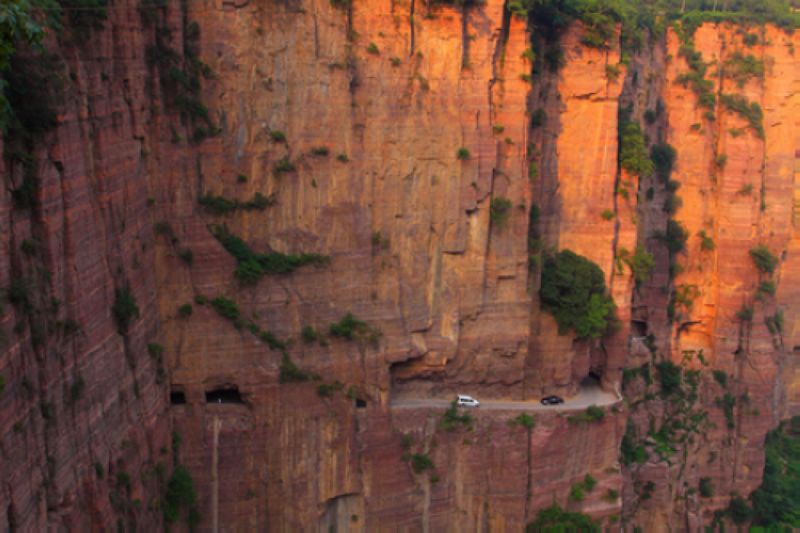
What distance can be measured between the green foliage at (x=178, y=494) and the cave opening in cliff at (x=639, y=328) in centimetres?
2205

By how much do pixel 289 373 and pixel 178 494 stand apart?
4.82 meters

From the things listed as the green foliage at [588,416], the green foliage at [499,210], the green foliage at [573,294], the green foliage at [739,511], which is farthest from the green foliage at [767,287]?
the green foliage at [499,210]

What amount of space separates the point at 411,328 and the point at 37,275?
1436 cm

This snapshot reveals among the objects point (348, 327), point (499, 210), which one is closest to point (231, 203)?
point (348, 327)

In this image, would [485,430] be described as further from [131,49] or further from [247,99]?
[131,49]

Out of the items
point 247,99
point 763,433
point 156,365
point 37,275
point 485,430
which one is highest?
point 247,99

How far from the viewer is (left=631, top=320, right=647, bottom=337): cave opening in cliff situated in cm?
3975

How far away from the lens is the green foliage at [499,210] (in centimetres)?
3116

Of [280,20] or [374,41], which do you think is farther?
[374,41]

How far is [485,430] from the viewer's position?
30.6m

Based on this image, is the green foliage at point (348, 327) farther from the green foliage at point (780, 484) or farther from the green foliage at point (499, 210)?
the green foliage at point (780, 484)

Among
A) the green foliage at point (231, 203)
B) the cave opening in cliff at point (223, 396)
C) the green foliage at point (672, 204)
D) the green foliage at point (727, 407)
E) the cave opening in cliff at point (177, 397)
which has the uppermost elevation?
the green foliage at point (231, 203)

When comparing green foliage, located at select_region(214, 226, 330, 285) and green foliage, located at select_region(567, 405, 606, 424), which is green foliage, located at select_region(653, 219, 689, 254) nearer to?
green foliage, located at select_region(567, 405, 606, 424)

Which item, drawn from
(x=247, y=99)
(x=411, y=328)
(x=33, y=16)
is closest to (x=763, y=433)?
(x=411, y=328)
